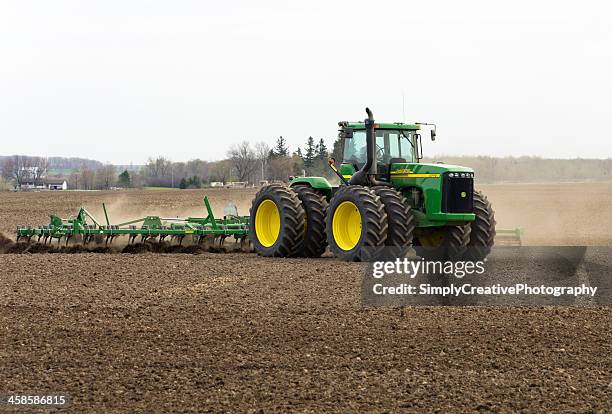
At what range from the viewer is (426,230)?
1541cm

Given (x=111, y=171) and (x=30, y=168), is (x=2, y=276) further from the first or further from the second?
(x=30, y=168)

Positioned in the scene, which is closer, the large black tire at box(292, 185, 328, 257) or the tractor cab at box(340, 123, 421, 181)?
the tractor cab at box(340, 123, 421, 181)

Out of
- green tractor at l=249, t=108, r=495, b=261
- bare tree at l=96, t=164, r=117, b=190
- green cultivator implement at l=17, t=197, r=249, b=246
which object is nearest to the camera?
green tractor at l=249, t=108, r=495, b=261

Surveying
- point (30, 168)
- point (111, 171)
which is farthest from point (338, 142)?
point (30, 168)

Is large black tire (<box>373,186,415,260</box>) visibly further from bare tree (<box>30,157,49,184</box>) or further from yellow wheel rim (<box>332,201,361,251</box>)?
bare tree (<box>30,157,49,184</box>)

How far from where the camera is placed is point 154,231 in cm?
1769

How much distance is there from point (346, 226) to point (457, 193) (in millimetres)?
1870

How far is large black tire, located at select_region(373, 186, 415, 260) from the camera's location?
14.2 metres

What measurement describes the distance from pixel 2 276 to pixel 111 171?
335 ft

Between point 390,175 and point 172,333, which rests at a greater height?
point 390,175

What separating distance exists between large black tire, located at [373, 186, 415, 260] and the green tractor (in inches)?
0.6

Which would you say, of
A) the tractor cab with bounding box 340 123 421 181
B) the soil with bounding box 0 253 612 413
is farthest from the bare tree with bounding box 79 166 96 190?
the soil with bounding box 0 253 612 413

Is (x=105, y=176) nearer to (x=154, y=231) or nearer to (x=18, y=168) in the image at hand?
(x=18, y=168)

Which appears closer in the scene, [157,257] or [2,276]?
[2,276]
